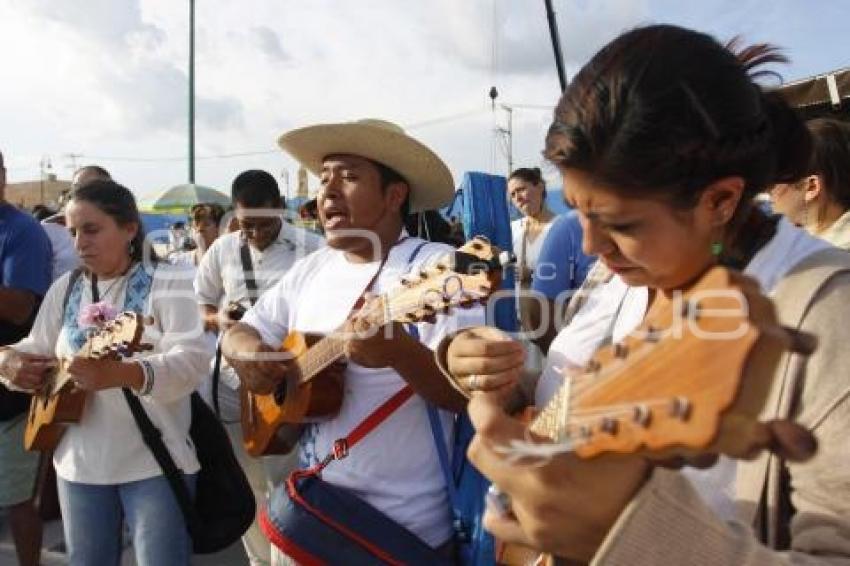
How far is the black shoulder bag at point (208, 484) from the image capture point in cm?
260

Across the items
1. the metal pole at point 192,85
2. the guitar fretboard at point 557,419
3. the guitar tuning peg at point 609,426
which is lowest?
the guitar fretboard at point 557,419

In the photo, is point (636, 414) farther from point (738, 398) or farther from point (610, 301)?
point (610, 301)

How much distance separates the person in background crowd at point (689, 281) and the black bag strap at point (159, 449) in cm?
194

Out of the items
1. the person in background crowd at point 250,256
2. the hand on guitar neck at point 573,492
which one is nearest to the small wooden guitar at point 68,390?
the person in background crowd at point 250,256

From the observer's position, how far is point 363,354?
74.4 inches

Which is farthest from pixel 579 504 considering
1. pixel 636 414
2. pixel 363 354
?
pixel 363 354

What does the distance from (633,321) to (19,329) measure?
10.8 feet

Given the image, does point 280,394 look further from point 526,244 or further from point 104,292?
point 526,244

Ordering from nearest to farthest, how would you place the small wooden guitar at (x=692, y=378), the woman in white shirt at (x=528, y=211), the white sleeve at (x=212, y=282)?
the small wooden guitar at (x=692, y=378) → the white sleeve at (x=212, y=282) → the woman in white shirt at (x=528, y=211)

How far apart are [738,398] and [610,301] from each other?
829 mm

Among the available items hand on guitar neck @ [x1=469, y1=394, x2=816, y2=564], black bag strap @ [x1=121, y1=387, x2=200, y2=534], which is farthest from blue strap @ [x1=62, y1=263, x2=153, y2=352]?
hand on guitar neck @ [x1=469, y1=394, x2=816, y2=564]

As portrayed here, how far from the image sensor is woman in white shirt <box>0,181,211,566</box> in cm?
258

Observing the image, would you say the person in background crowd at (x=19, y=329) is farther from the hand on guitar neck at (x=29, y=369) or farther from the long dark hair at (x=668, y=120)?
the long dark hair at (x=668, y=120)

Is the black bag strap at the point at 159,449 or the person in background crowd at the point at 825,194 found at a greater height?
the person in background crowd at the point at 825,194
